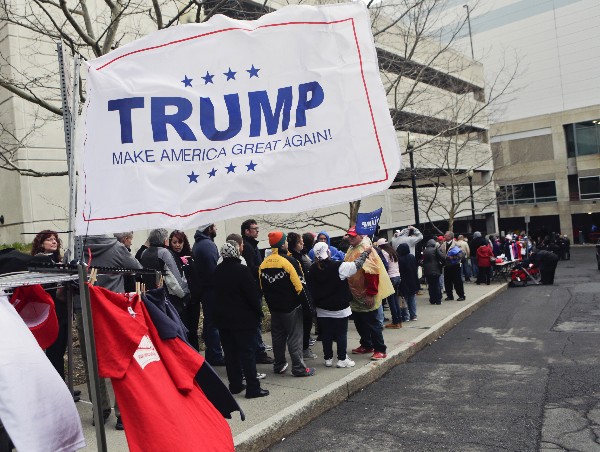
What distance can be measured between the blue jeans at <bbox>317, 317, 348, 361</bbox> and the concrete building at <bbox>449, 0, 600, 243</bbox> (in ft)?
147

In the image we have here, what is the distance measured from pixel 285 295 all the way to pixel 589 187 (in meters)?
50.4

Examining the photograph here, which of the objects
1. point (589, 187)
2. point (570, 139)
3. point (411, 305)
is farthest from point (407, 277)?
point (570, 139)

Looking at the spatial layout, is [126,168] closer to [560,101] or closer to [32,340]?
[32,340]

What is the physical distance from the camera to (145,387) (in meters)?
2.98

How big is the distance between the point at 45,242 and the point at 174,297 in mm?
1731

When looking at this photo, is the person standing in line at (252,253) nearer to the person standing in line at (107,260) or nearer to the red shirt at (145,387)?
the person standing in line at (107,260)

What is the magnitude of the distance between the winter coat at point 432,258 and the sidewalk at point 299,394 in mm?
3170

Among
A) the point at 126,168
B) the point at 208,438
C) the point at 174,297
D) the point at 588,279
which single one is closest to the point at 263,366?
the point at 174,297

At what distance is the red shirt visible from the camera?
2.91m

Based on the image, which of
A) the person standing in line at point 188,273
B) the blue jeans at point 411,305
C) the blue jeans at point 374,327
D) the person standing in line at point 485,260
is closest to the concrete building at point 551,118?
the person standing in line at point 485,260

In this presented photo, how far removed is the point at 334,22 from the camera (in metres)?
2.90

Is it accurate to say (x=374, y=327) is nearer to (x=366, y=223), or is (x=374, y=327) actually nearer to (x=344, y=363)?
(x=344, y=363)

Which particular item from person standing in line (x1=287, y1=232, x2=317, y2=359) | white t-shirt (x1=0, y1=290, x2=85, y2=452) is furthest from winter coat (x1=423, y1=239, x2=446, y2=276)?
white t-shirt (x1=0, y1=290, x2=85, y2=452)

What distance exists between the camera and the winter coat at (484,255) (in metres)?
18.1
